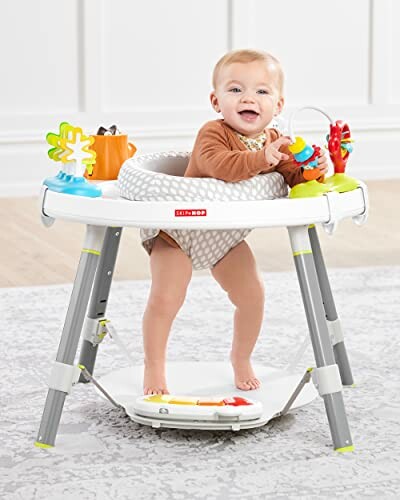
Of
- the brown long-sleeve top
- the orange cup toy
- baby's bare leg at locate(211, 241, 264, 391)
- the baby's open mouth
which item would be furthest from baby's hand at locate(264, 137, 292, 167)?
the orange cup toy

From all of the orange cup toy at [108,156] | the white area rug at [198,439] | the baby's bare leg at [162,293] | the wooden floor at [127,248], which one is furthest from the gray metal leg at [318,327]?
the wooden floor at [127,248]

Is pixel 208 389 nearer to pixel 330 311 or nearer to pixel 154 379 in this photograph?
pixel 154 379

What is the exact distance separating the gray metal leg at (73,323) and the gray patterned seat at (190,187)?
0.08 meters

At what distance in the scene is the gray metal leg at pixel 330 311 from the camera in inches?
65.1

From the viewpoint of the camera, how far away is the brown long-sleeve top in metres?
1.46

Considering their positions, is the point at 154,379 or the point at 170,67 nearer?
the point at 154,379

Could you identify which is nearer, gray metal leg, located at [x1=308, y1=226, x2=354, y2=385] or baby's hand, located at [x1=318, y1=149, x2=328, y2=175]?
baby's hand, located at [x1=318, y1=149, x2=328, y2=175]

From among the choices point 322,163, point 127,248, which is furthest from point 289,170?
point 127,248

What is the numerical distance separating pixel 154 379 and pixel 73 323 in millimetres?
179

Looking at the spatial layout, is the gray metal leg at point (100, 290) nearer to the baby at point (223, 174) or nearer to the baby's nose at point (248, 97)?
the baby at point (223, 174)

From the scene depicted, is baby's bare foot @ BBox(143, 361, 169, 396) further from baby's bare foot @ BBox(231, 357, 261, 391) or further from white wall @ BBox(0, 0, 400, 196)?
white wall @ BBox(0, 0, 400, 196)

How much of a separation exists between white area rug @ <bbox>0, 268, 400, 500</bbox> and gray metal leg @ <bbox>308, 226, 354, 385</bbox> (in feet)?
0.12

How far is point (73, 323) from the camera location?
1.47 meters

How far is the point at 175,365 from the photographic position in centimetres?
178
